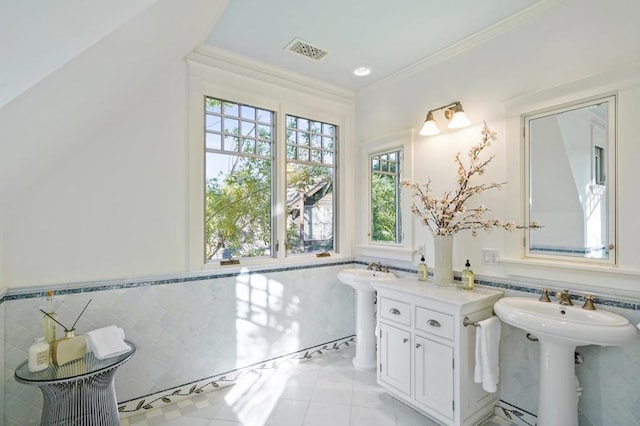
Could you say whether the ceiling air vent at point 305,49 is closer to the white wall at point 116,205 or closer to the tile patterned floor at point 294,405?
the white wall at point 116,205

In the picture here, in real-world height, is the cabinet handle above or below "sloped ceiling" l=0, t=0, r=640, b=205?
below

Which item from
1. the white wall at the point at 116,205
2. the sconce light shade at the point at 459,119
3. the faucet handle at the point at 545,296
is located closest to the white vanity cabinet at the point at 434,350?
the faucet handle at the point at 545,296

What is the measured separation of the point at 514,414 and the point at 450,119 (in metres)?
2.22

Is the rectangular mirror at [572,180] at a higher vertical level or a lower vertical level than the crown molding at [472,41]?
lower

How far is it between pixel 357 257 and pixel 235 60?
232cm

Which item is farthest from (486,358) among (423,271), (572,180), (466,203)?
(572,180)

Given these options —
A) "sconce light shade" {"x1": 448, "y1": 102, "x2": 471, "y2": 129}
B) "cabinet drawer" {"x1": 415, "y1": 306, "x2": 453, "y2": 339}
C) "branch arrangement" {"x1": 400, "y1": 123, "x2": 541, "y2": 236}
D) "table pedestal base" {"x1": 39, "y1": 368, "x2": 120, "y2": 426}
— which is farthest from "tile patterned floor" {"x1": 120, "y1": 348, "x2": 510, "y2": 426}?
"sconce light shade" {"x1": 448, "y1": 102, "x2": 471, "y2": 129}

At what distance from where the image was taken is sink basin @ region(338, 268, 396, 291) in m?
2.82

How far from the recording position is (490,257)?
230 centimetres

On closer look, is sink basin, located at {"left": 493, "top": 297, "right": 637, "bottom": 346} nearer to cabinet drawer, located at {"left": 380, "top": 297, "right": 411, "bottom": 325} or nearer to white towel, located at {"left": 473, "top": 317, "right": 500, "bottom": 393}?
white towel, located at {"left": 473, "top": 317, "right": 500, "bottom": 393}

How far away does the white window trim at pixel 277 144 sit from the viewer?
2.51 m

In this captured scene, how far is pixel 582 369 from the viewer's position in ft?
6.14

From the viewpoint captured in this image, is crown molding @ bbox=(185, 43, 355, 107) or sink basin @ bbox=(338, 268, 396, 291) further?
sink basin @ bbox=(338, 268, 396, 291)

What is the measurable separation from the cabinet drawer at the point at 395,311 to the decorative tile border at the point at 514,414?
2.87 ft
